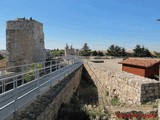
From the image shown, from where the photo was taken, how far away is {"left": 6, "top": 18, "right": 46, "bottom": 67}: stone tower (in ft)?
105

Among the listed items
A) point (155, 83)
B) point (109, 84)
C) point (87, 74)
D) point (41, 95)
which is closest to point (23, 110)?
point (41, 95)

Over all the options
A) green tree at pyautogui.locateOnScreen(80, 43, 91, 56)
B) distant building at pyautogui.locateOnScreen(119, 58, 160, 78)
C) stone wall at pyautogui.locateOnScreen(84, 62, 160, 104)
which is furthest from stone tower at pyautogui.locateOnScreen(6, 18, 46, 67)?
green tree at pyautogui.locateOnScreen(80, 43, 91, 56)

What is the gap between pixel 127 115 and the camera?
1228 cm

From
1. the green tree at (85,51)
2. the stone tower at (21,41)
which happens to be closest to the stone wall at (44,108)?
the stone tower at (21,41)

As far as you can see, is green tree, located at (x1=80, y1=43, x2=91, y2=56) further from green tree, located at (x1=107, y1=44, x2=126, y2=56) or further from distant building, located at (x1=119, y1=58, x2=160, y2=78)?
distant building, located at (x1=119, y1=58, x2=160, y2=78)

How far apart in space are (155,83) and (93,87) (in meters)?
9.66

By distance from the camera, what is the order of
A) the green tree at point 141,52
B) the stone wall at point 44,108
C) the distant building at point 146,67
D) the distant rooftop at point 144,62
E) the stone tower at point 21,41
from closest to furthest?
the stone wall at point 44,108
the distant building at point 146,67
the distant rooftop at point 144,62
the stone tower at point 21,41
the green tree at point 141,52

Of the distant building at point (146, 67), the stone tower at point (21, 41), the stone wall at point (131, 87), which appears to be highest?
the stone tower at point (21, 41)

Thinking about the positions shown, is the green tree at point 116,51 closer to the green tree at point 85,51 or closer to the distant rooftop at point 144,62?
the green tree at point 85,51

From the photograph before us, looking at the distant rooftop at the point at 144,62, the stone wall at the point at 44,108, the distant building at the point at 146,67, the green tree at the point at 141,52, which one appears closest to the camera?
the stone wall at the point at 44,108

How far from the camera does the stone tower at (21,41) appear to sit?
31938mm

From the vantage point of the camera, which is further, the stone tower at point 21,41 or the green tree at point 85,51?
the green tree at point 85,51

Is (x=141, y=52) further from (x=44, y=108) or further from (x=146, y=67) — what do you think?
(x=44, y=108)

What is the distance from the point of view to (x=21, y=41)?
105ft
